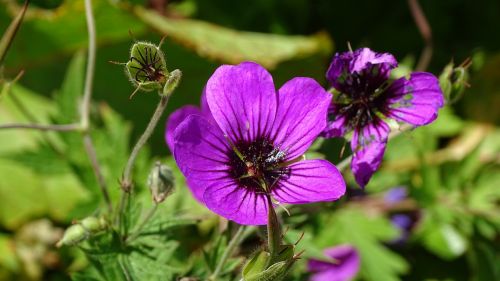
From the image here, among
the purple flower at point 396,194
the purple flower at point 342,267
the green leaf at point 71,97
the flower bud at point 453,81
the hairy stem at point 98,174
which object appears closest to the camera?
the flower bud at point 453,81

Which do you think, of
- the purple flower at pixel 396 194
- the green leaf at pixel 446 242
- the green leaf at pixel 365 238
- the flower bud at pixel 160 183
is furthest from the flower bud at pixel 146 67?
the green leaf at pixel 446 242

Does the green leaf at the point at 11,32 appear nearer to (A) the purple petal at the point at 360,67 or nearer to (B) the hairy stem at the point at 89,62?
(B) the hairy stem at the point at 89,62

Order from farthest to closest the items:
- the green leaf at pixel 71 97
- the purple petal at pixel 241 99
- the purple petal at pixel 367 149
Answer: the green leaf at pixel 71 97
the purple petal at pixel 367 149
the purple petal at pixel 241 99

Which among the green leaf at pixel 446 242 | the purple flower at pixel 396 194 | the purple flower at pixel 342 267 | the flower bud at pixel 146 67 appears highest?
the flower bud at pixel 146 67

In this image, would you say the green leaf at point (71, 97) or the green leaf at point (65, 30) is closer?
the green leaf at point (71, 97)

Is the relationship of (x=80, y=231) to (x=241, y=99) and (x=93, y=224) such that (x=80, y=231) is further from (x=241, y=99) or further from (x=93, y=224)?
(x=241, y=99)

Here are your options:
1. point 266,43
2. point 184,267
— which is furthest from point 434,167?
point 184,267

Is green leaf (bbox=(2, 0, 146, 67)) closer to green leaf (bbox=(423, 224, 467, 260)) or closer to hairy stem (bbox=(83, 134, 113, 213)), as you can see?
hairy stem (bbox=(83, 134, 113, 213))
